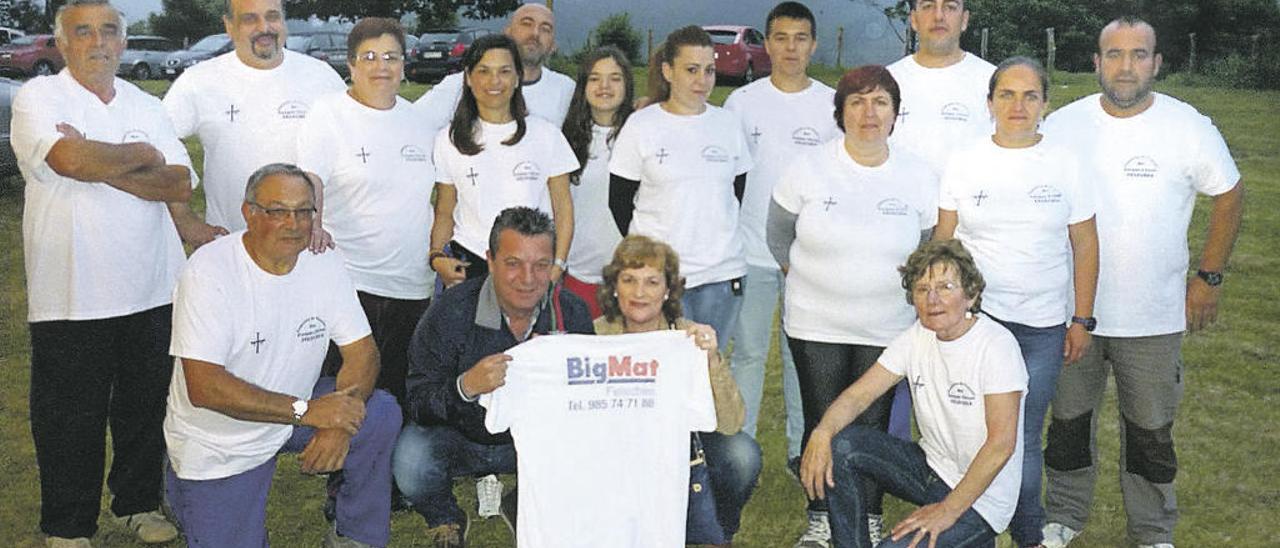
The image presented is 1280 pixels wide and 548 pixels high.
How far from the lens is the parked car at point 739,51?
302 inches

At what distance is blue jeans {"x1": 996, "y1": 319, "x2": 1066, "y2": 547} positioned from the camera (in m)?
4.02

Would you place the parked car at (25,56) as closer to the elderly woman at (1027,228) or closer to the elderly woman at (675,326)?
the elderly woman at (675,326)

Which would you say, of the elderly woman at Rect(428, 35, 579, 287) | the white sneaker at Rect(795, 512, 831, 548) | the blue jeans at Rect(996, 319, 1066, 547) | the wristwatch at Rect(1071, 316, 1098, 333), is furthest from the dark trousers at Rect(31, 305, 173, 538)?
the wristwatch at Rect(1071, 316, 1098, 333)

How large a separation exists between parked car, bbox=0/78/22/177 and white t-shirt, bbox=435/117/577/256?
4.37 meters

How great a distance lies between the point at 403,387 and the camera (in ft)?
15.5

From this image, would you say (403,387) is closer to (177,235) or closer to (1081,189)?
(177,235)

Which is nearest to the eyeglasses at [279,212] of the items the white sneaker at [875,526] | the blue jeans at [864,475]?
the blue jeans at [864,475]

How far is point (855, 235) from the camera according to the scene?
13.1ft

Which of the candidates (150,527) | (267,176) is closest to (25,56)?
(150,527)

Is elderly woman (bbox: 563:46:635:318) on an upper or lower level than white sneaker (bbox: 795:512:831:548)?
upper

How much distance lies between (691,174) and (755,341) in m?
Result: 0.80

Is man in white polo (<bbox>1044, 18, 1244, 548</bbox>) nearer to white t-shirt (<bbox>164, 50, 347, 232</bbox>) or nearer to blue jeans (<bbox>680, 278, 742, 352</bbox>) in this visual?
blue jeans (<bbox>680, 278, 742, 352</bbox>)

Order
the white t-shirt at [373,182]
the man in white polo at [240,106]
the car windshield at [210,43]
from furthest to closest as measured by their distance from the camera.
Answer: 1. the car windshield at [210,43]
2. the man in white polo at [240,106]
3. the white t-shirt at [373,182]

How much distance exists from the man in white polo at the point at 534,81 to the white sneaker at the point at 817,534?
185cm
